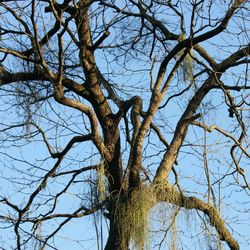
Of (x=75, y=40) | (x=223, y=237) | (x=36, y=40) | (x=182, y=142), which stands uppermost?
(x=75, y=40)

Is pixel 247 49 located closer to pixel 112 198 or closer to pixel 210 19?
pixel 210 19

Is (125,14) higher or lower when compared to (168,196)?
higher

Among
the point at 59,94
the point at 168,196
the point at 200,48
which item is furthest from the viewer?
the point at 200,48

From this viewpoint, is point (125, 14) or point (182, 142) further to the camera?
point (125, 14)

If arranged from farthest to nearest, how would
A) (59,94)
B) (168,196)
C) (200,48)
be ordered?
(200,48) → (59,94) → (168,196)

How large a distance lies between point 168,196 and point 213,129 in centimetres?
65

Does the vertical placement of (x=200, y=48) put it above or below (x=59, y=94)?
above

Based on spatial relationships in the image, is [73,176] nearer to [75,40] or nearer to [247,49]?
[75,40]

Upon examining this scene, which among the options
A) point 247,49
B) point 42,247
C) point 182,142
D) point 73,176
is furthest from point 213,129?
point 42,247

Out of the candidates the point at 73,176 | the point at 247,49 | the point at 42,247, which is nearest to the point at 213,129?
the point at 247,49

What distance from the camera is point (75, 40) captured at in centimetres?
534

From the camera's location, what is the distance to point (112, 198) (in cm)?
473

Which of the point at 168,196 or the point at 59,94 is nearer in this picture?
the point at 168,196

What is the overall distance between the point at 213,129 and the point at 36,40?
4.04ft
